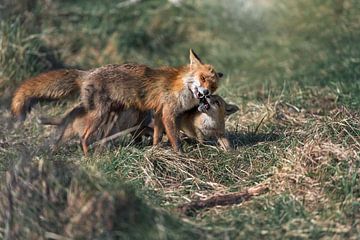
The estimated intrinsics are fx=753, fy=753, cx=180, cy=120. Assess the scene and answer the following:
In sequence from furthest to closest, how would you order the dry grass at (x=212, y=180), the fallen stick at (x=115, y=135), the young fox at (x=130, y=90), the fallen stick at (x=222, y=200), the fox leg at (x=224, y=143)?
the young fox at (x=130, y=90)
the fox leg at (x=224, y=143)
the fallen stick at (x=115, y=135)
the fallen stick at (x=222, y=200)
the dry grass at (x=212, y=180)

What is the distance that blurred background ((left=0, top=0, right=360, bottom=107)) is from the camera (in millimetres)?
10750

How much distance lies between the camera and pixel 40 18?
1198cm

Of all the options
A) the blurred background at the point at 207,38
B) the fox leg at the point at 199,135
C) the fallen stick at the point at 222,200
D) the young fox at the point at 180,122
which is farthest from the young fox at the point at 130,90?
the blurred background at the point at 207,38

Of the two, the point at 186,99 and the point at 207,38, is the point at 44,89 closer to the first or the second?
the point at 186,99

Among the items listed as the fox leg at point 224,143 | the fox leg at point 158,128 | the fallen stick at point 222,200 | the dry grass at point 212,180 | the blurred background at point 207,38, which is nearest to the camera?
the dry grass at point 212,180

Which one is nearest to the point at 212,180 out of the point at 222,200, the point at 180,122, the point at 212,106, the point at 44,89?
the point at 222,200

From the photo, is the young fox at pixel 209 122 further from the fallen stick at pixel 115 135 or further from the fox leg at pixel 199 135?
the fallen stick at pixel 115 135

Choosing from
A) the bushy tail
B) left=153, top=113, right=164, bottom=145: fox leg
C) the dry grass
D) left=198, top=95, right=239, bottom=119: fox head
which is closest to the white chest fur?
left=198, top=95, right=239, bottom=119: fox head

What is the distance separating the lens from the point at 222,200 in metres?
6.40

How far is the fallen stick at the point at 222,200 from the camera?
20.4 feet

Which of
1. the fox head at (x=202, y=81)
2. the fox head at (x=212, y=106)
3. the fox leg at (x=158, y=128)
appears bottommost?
the fox leg at (x=158, y=128)

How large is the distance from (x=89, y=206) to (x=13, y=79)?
17.3ft

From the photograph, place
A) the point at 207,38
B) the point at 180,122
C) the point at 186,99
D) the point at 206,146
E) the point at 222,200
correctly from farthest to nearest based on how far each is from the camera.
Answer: the point at 207,38, the point at 180,122, the point at 186,99, the point at 206,146, the point at 222,200

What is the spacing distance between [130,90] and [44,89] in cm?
90
